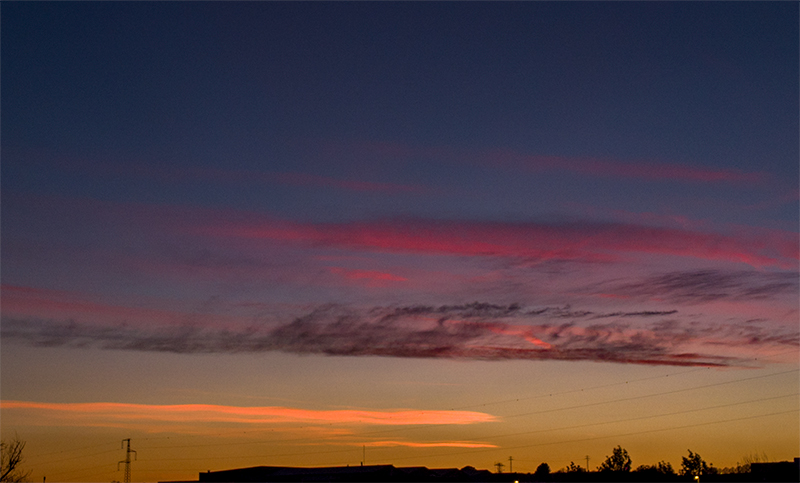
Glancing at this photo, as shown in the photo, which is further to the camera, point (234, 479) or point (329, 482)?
point (234, 479)

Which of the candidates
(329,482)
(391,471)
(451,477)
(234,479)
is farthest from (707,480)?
(234,479)

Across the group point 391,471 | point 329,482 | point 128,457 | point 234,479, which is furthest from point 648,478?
point 128,457

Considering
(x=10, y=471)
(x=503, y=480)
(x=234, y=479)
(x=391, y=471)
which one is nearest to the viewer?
(x=10, y=471)

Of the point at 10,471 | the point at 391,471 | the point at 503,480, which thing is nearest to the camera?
the point at 10,471

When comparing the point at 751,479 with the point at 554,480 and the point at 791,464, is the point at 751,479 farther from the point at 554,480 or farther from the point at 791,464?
the point at 554,480

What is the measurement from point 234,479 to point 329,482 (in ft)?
81.6

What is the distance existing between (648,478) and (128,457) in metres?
102

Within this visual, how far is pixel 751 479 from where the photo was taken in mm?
146125

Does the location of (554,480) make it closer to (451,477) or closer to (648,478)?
(648,478)

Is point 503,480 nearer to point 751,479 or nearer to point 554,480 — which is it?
point 554,480

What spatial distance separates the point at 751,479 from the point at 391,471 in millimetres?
63063

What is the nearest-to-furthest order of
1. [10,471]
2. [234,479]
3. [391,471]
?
[10,471], [391,471], [234,479]

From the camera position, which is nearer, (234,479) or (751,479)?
(751,479)

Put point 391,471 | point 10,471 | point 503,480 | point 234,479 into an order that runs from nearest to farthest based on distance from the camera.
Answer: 1. point 10,471
2. point 391,471
3. point 234,479
4. point 503,480
